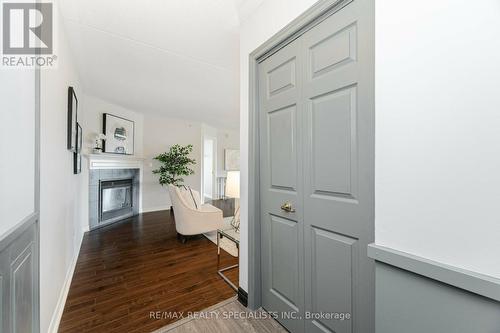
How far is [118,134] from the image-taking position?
4.53 metres

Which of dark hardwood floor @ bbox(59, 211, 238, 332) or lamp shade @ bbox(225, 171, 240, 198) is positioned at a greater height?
lamp shade @ bbox(225, 171, 240, 198)

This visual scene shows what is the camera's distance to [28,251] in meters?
1.02

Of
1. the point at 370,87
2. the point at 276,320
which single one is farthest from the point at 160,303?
the point at 370,87

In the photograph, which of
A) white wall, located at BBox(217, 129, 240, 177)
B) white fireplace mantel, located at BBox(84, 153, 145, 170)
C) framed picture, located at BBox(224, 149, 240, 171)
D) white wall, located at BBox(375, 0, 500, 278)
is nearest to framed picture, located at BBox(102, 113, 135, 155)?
white fireplace mantel, located at BBox(84, 153, 145, 170)

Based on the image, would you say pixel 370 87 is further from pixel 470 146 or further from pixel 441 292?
pixel 441 292

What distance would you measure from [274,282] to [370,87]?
150 centimetres

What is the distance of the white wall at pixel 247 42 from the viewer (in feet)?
4.99

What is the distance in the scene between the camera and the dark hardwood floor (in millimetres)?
1658

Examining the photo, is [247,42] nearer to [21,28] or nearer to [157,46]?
[157,46]

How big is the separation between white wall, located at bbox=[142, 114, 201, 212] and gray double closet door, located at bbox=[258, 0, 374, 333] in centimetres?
454

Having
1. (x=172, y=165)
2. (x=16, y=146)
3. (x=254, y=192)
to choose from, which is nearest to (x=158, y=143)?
(x=172, y=165)

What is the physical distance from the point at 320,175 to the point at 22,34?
5.70 feet

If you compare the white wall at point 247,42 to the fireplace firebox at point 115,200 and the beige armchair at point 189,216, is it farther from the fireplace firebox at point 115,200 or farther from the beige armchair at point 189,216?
the fireplace firebox at point 115,200

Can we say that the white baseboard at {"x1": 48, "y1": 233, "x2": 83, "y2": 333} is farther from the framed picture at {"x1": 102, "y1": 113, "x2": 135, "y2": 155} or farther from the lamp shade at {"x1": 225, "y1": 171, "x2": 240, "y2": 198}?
the framed picture at {"x1": 102, "y1": 113, "x2": 135, "y2": 155}
